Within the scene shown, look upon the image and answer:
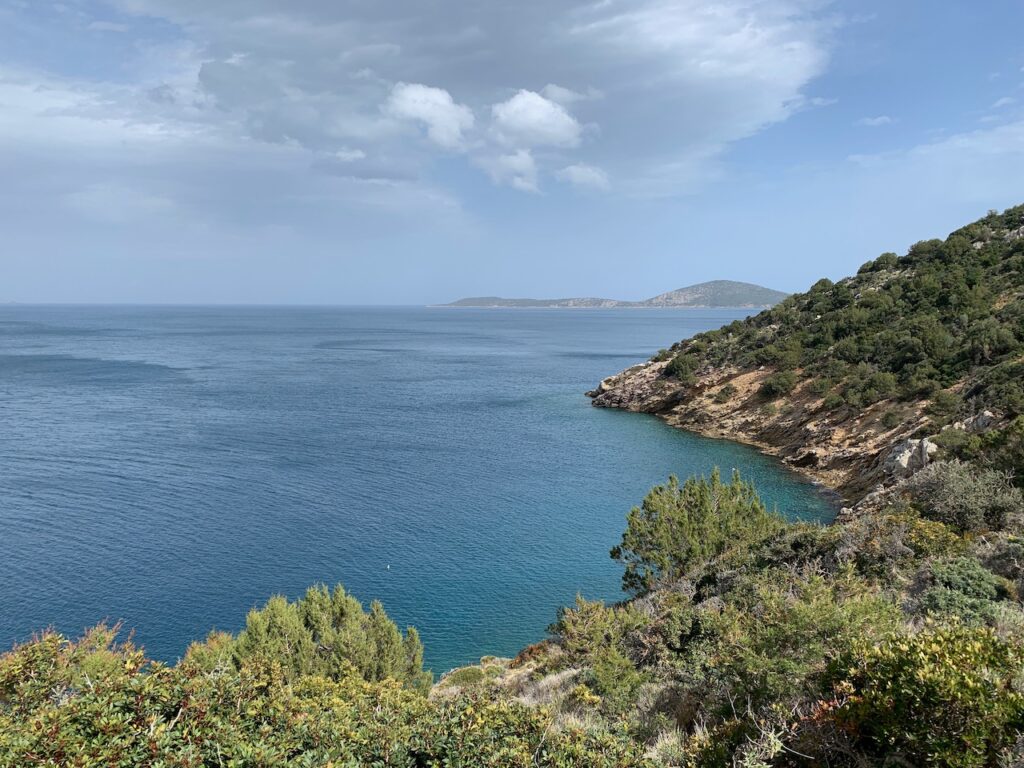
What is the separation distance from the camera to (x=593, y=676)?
15008mm

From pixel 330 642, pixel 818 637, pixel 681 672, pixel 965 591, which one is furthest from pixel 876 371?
pixel 818 637

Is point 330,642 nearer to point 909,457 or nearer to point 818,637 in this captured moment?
point 818,637

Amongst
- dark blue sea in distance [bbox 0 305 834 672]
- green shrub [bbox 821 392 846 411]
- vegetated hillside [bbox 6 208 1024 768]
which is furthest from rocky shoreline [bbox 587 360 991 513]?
vegetated hillside [bbox 6 208 1024 768]

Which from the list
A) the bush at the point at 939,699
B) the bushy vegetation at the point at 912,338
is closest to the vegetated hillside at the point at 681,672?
the bush at the point at 939,699

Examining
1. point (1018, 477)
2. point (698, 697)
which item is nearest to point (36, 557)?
point (698, 697)

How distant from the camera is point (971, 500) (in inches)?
815

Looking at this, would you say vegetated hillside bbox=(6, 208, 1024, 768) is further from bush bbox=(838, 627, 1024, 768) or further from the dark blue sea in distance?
the dark blue sea in distance

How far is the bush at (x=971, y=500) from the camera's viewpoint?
20031mm

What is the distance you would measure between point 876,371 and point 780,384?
332 inches

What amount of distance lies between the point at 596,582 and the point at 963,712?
2662 centimetres

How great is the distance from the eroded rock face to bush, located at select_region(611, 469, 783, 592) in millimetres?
14676

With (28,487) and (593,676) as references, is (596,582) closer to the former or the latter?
(593,676)

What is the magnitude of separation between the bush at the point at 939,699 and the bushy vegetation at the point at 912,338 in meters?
24.7

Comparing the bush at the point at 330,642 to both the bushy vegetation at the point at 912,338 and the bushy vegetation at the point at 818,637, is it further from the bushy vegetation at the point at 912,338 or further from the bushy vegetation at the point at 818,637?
the bushy vegetation at the point at 912,338
